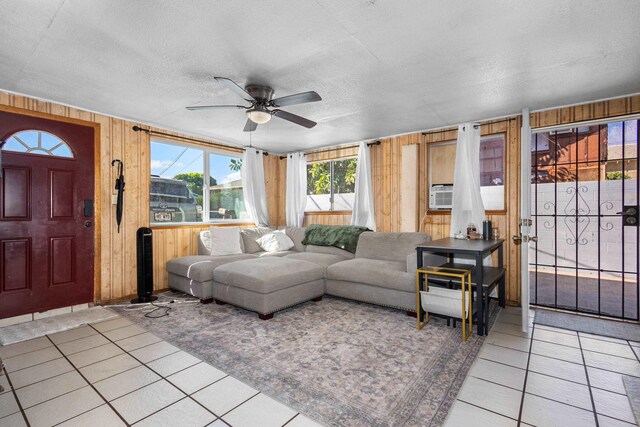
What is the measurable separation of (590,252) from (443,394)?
4050 millimetres

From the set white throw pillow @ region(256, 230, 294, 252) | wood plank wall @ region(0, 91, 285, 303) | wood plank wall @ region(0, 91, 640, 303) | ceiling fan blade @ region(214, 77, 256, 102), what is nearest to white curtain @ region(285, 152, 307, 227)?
white throw pillow @ region(256, 230, 294, 252)

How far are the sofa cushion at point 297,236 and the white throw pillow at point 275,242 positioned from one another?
97 millimetres

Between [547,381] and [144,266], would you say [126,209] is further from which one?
[547,381]

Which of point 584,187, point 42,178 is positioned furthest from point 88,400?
point 584,187

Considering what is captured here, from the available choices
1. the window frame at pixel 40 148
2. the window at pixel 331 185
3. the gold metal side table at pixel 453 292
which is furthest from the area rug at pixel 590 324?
the window frame at pixel 40 148

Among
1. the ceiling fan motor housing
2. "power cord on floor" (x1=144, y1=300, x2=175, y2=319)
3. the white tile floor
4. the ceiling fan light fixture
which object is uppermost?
the ceiling fan motor housing

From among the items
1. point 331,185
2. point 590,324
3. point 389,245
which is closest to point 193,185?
point 331,185

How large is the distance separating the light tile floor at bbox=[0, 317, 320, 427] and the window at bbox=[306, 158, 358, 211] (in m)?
3.61

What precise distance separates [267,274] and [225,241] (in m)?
1.63

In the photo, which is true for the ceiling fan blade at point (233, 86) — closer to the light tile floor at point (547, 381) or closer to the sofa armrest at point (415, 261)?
the sofa armrest at point (415, 261)

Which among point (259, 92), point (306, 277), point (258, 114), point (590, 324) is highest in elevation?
point (259, 92)

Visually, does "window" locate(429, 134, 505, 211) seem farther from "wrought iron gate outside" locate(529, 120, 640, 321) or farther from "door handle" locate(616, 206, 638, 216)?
"door handle" locate(616, 206, 638, 216)

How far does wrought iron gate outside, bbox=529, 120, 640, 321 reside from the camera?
11.4 feet

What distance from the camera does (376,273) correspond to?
11.3 feet
